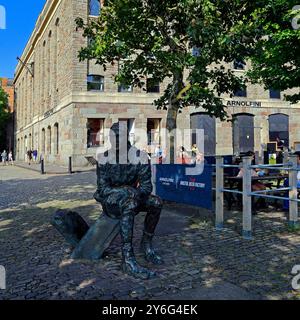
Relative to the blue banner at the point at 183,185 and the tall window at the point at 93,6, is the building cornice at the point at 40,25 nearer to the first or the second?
the tall window at the point at 93,6

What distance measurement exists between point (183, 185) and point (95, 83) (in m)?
21.2

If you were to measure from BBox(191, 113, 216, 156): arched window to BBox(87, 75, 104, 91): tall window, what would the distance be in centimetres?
829

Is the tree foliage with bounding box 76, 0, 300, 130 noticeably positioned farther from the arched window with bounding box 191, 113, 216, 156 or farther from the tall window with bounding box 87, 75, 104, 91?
the arched window with bounding box 191, 113, 216, 156

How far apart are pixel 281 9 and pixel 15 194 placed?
1063 centimetres

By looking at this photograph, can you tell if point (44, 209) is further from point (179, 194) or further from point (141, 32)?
point (141, 32)

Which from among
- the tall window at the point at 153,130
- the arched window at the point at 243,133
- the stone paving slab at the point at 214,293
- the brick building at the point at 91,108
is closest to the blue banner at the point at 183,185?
the stone paving slab at the point at 214,293

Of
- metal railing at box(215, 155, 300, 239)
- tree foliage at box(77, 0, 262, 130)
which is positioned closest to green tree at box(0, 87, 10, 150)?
tree foliage at box(77, 0, 262, 130)

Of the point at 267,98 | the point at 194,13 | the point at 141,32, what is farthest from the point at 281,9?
the point at 267,98

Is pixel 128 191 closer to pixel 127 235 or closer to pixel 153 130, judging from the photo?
pixel 127 235

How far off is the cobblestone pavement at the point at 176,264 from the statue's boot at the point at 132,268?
0.09m

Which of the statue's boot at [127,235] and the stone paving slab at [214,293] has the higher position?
the statue's boot at [127,235]

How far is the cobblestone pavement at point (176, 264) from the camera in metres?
3.91

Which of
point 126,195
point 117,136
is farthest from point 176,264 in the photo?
point 117,136

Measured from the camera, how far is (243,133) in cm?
3288
